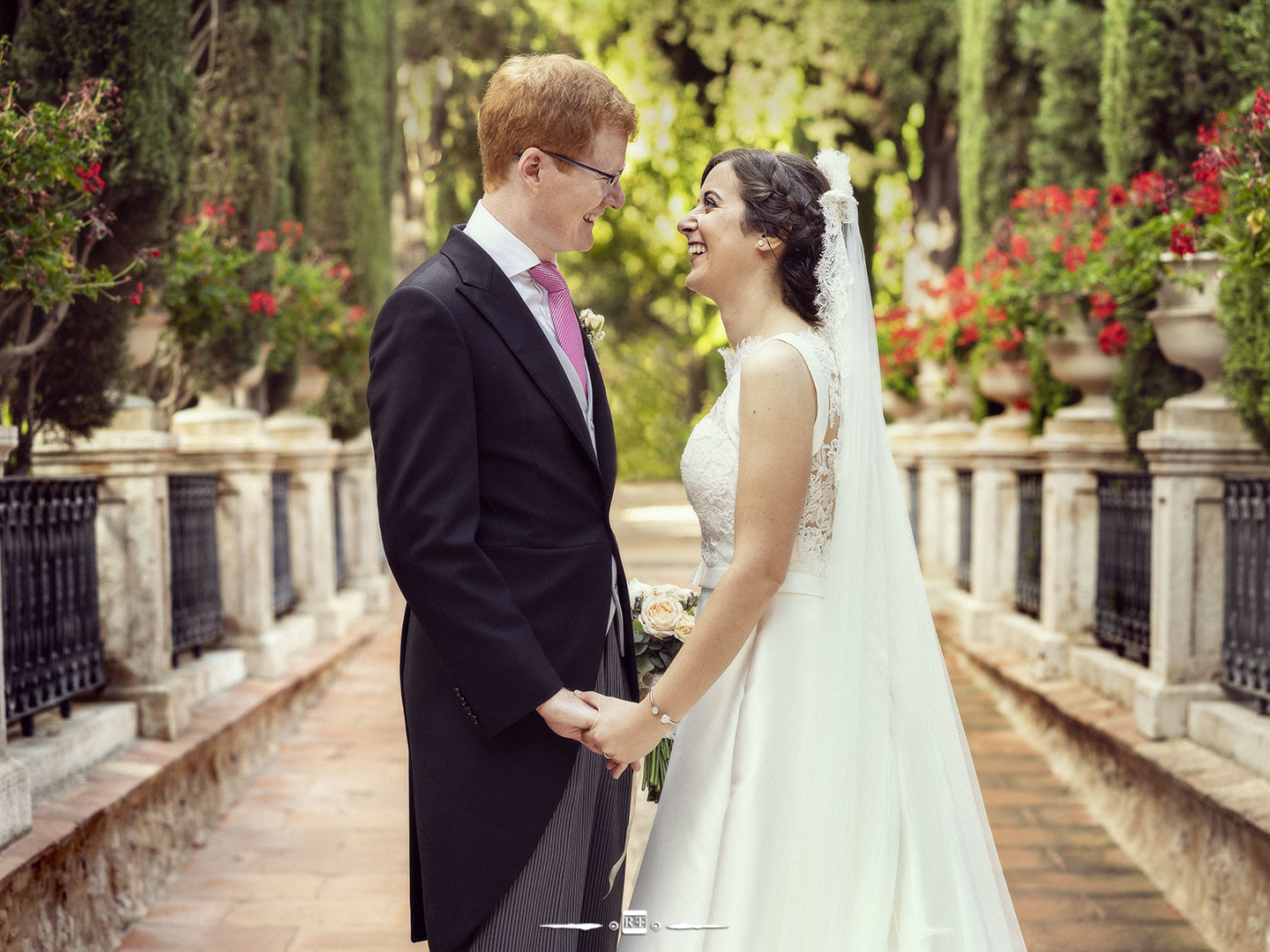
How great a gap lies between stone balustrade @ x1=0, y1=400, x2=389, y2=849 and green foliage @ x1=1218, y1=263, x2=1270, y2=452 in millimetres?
4476

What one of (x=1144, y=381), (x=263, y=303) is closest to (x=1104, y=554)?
(x=1144, y=381)

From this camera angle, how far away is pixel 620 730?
2.23 meters

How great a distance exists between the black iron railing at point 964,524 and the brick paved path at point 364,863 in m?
3.32

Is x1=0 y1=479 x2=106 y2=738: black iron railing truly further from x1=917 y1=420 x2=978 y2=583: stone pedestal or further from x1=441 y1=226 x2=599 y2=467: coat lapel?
x1=917 y1=420 x2=978 y2=583: stone pedestal

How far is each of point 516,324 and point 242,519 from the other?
241 inches

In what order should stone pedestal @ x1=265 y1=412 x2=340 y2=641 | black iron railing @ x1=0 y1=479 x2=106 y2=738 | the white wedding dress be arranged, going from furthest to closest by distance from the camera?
stone pedestal @ x1=265 y1=412 x2=340 y2=641 < black iron railing @ x1=0 y1=479 x2=106 y2=738 < the white wedding dress

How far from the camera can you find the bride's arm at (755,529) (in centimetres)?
234

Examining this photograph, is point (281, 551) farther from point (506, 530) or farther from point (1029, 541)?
point (506, 530)

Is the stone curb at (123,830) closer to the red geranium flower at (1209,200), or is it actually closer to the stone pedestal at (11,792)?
the stone pedestal at (11,792)

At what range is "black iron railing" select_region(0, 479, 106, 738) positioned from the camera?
457 centimetres

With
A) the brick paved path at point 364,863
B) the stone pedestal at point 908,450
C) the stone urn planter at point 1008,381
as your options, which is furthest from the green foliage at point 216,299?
the stone pedestal at point 908,450

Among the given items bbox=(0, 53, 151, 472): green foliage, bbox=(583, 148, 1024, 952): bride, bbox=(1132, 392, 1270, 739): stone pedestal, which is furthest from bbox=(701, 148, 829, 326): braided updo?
bbox=(1132, 392, 1270, 739): stone pedestal

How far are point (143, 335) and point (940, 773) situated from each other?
4775mm

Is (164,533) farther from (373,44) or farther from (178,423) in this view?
(373,44)
